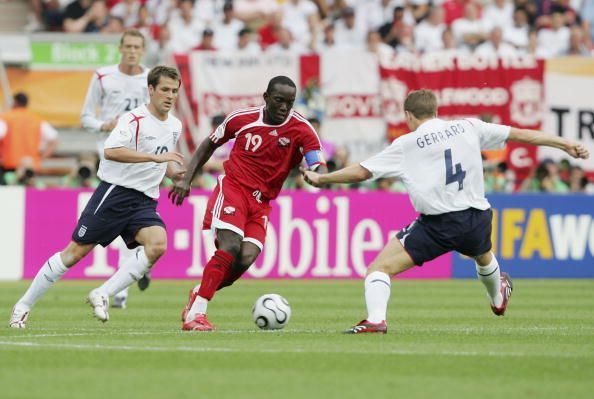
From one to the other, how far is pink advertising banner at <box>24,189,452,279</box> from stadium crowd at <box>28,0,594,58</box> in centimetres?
417

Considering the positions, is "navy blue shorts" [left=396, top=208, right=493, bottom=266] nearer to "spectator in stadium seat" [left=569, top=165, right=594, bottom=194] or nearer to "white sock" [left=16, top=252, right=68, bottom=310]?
"white sock" [left=16, top=252, right=68, bottom=310]

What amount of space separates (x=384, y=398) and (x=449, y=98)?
56.4 ft

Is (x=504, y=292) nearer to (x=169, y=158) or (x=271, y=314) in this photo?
(x=271, y=314)

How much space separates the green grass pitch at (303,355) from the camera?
26.2 ft

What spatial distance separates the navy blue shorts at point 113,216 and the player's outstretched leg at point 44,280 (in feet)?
0.37

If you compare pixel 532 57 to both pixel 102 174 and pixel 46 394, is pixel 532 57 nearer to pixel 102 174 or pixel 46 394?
pixel 102 174

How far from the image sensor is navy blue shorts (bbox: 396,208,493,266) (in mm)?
11453

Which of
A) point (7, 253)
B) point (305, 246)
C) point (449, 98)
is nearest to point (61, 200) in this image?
point (7, 253)

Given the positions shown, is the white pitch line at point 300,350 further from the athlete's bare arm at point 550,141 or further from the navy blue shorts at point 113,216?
the navy blue shorts at point 113,216

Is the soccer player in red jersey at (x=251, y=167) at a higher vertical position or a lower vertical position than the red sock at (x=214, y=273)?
higher

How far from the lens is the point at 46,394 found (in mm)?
7723

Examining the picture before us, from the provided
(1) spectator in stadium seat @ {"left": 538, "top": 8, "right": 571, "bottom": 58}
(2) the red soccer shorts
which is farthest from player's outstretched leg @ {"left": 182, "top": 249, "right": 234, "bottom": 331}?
(1) spectator in stadium seat @ {"left": 538, "top": 8, "right": 571, "bottom": 58}

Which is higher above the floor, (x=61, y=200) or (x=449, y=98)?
(x=449, y=98)

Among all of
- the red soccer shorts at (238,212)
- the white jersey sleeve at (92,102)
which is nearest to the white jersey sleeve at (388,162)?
the red soccer shorts at (238,212)
